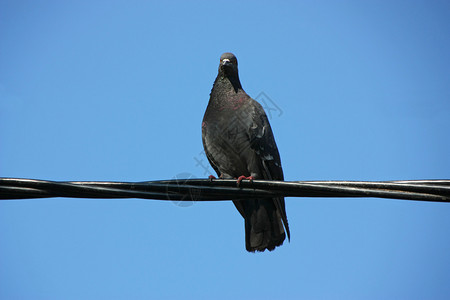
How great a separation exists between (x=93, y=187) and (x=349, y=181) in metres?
1.70

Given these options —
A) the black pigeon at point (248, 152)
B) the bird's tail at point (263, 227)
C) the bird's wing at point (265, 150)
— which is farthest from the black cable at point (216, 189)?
the bird's wing at point (265, 150)

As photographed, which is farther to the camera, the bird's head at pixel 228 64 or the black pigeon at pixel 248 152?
the bird's head at pixel 228 64

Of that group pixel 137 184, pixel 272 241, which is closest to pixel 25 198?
pixel 137 184

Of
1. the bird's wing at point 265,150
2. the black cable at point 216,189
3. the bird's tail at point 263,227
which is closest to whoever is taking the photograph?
the black cable at point 216,189

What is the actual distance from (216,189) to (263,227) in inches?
85.8

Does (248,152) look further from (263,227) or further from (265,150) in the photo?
(263,227)

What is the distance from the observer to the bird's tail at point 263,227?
521 centimetres

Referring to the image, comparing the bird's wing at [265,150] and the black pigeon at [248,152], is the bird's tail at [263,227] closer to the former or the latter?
the black pigeon at [248,152]

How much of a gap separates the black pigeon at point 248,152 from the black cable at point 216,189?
1813 mm

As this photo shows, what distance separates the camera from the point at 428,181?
112 inches

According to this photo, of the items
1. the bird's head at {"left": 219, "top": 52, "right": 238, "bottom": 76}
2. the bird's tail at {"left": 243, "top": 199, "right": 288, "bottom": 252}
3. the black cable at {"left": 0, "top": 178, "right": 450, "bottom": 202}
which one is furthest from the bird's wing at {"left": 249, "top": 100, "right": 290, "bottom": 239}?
the black cable at {"left": 0, "top": 178, "right": 450, "bottom": 202}

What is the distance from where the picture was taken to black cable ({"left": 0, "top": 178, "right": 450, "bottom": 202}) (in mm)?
2852

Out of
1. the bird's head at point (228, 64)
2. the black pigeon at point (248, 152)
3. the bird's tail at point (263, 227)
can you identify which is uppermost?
the bird's head at point (228, 64)

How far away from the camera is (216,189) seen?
3.27 metres
